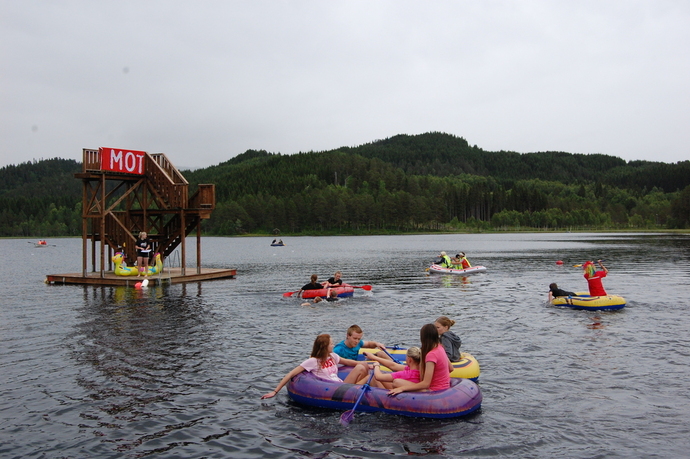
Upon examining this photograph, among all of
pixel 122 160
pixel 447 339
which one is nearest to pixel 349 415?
pixel 447 339

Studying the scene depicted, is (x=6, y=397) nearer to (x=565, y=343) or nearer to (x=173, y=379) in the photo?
(x=173, y=379)

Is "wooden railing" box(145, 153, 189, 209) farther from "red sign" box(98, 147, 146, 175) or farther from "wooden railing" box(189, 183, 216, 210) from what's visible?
"wooden railing" box(189, 183, 216, 210)

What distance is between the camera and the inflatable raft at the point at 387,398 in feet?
36.9

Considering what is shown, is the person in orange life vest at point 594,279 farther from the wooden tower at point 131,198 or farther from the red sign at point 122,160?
the red sign at point 122,160

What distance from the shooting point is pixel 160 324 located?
2109 centimetres

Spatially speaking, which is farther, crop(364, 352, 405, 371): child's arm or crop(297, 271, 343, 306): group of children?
crop(297, 271, 343, 306): group of children

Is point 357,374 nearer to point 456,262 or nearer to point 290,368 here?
point 290,368

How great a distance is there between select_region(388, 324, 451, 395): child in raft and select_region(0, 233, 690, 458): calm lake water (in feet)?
2.47

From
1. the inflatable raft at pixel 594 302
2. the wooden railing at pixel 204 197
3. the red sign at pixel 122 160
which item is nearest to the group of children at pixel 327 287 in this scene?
the wooden railing at pixel 204 197

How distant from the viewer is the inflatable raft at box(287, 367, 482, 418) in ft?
36.9

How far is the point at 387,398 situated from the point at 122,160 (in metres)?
28.6

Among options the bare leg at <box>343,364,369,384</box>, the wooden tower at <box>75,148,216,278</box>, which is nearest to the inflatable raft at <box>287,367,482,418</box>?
the bare leg at <box>343,364,369,384</box>

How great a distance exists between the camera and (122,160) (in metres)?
34.5

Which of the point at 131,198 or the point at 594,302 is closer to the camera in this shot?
the point at 594,302
